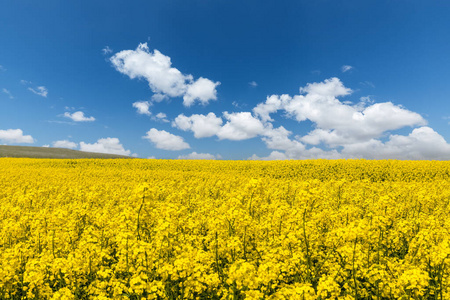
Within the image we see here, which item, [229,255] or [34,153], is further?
[34,153]

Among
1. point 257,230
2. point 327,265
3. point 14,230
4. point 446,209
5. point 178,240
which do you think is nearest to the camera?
point 327,265

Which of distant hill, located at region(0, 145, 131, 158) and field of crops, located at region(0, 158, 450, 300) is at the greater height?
distant hill, located at region(0, 145, 131, 158)

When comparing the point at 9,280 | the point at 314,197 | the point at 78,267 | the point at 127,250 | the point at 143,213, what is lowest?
the point at 9,280

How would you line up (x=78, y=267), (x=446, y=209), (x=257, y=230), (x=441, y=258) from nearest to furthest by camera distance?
1. (x=441, y=258)
2. (x=78, y=267)
3. (x=257, y=230)
4. (x=446, y=209)

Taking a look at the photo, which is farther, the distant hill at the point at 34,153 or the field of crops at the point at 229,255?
the distant hill at the point at 34,153

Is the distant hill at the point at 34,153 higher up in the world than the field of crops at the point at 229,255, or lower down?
higher up

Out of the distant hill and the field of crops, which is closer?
the field of crops

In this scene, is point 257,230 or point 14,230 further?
point 14,230

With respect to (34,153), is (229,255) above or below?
below

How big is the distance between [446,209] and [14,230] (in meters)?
15.3

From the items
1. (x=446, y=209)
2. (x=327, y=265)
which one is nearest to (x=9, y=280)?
(x=327, y=265)

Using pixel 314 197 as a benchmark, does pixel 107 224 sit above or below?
below

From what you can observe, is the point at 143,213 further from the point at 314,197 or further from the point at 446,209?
the point at 446,209

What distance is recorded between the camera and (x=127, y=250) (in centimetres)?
→ 506
